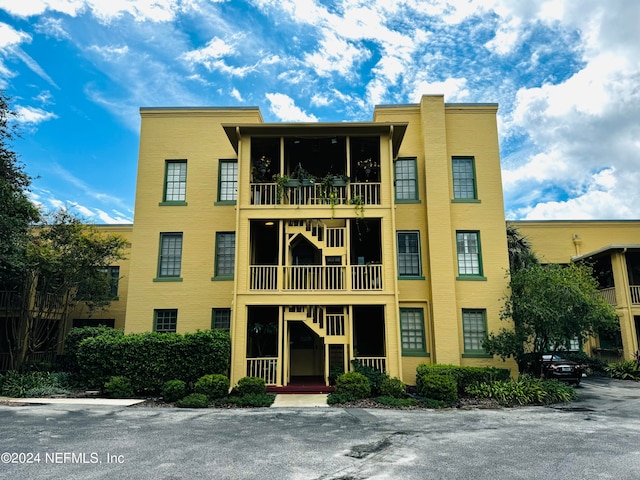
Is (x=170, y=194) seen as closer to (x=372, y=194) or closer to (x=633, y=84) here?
(x=372, y=194)

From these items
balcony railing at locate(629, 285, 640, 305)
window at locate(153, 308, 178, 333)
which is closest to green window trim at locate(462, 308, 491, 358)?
balcony railing at locate(629, 285, 640, 305)

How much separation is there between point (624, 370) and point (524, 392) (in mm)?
9947

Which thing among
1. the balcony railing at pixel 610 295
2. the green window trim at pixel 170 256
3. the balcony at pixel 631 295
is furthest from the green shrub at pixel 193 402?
the balcony railing at pixel 610 295

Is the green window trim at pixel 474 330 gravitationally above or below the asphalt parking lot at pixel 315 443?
above

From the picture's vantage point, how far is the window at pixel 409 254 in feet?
57.9

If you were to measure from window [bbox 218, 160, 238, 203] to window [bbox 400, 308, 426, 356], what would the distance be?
8.63 meters

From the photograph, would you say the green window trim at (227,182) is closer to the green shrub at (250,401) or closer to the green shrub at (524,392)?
the green shrub at (250,401)

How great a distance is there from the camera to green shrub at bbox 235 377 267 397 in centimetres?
1360

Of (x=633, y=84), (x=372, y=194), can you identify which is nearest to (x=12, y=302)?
(x=372, y=194)

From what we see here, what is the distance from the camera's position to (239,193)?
15.9m

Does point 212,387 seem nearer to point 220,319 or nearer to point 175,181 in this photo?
point 220,319

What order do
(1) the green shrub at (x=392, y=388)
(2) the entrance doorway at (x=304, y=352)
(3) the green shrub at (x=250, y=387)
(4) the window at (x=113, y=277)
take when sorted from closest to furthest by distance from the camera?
1. (3) the green shrub at (x=250, y=387)
2. (1) the green shrub at (x=392, y=388)
3. (2) the entrance doorway at (x=304, y=352)
4. (4) the window at (x=113, y=277)

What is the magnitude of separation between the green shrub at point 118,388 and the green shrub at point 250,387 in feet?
11.2

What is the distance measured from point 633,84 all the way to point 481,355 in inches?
543
